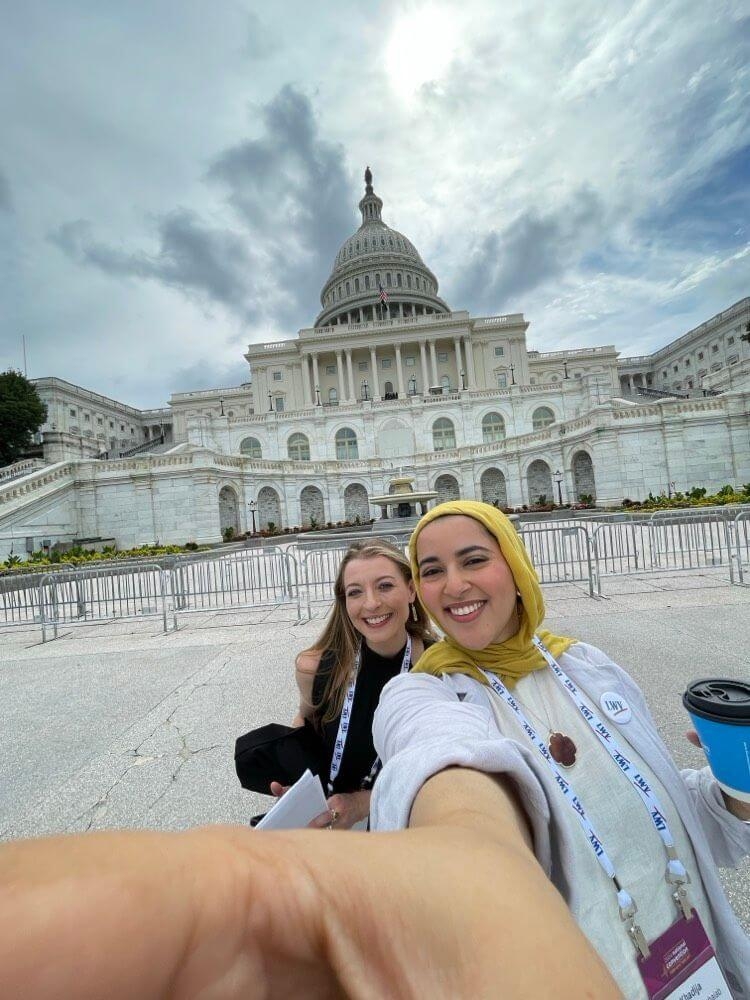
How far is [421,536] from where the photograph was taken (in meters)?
1.94

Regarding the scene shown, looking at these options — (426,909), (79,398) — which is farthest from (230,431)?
(426,909)

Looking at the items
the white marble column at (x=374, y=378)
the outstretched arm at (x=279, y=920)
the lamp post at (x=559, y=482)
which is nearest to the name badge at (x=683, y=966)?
the outstretched arm at (x=279, y=920)

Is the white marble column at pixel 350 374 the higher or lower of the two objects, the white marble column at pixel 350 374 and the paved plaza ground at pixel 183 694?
the higher

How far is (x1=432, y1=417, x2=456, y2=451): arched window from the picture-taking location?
4512 centimetres

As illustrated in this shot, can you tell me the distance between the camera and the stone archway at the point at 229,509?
102 feet

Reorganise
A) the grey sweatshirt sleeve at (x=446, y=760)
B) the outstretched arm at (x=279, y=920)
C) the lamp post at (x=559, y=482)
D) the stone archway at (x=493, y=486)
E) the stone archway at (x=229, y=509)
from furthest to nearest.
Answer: the stone archway at (x=493, y=486) → the lamp post at (x=559, y=482) → the stone archway at (x=229, y=509) → the grey sweatshirt sleeve at (x=446, y=760) → the outstretched arm at (x=279, y=920)

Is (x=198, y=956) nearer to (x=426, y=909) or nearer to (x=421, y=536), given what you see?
(x=426, y=909)

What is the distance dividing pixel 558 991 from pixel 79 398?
255 feet

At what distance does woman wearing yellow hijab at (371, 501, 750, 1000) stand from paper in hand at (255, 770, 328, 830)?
0.39m

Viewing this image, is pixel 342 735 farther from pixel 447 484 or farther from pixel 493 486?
pixel 493 486

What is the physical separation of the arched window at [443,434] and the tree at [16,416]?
117ft

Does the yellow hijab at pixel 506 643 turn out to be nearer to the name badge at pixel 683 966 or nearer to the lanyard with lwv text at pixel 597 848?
the lanyard with lwv text at pixel 597 848

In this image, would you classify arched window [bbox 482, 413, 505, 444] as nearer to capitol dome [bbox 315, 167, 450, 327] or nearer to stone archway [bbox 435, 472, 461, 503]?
stone archway [bbox 435, 472, 461, 503]

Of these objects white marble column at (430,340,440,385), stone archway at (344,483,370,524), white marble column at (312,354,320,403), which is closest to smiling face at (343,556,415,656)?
stone archway at (344,483,370,524)
